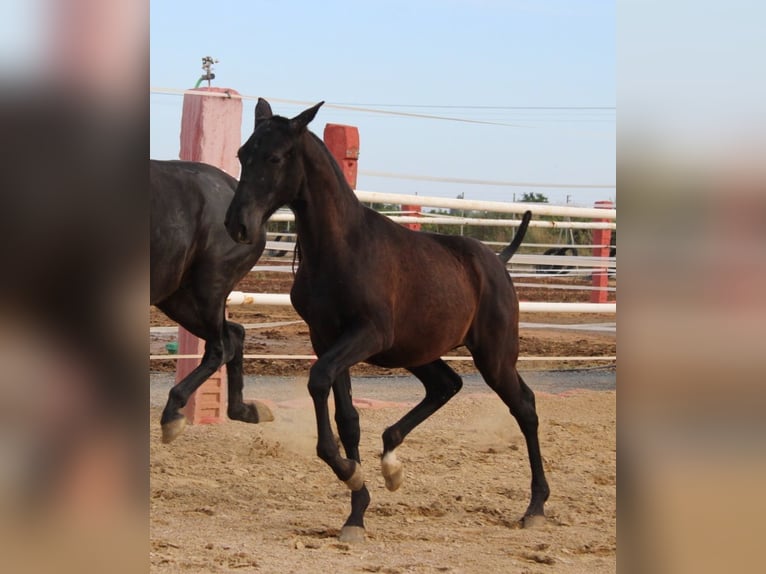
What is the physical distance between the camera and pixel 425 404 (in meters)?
5.31

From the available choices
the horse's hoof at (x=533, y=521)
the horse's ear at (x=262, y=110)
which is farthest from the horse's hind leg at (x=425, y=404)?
the horse's ear at (x=262, y=110)

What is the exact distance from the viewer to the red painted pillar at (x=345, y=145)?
7156mm

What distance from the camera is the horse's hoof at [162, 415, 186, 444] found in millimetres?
5160

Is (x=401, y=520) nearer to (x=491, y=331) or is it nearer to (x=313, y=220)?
(x=491, y=331)

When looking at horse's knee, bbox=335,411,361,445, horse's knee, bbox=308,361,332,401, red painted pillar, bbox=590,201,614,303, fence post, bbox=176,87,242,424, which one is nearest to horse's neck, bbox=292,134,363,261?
horse's knee, bbox=308,361,332,401

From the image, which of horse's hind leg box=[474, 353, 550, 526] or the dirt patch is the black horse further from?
horse's hind leg box=[474, 353, 550, 526]

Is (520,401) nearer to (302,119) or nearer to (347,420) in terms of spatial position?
(347,420)

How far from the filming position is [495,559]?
13.3 feet

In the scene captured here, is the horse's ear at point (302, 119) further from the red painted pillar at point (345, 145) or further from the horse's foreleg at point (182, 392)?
the red painted pillar at point (345, 145)

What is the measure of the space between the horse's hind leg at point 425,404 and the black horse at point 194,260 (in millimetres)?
1132
